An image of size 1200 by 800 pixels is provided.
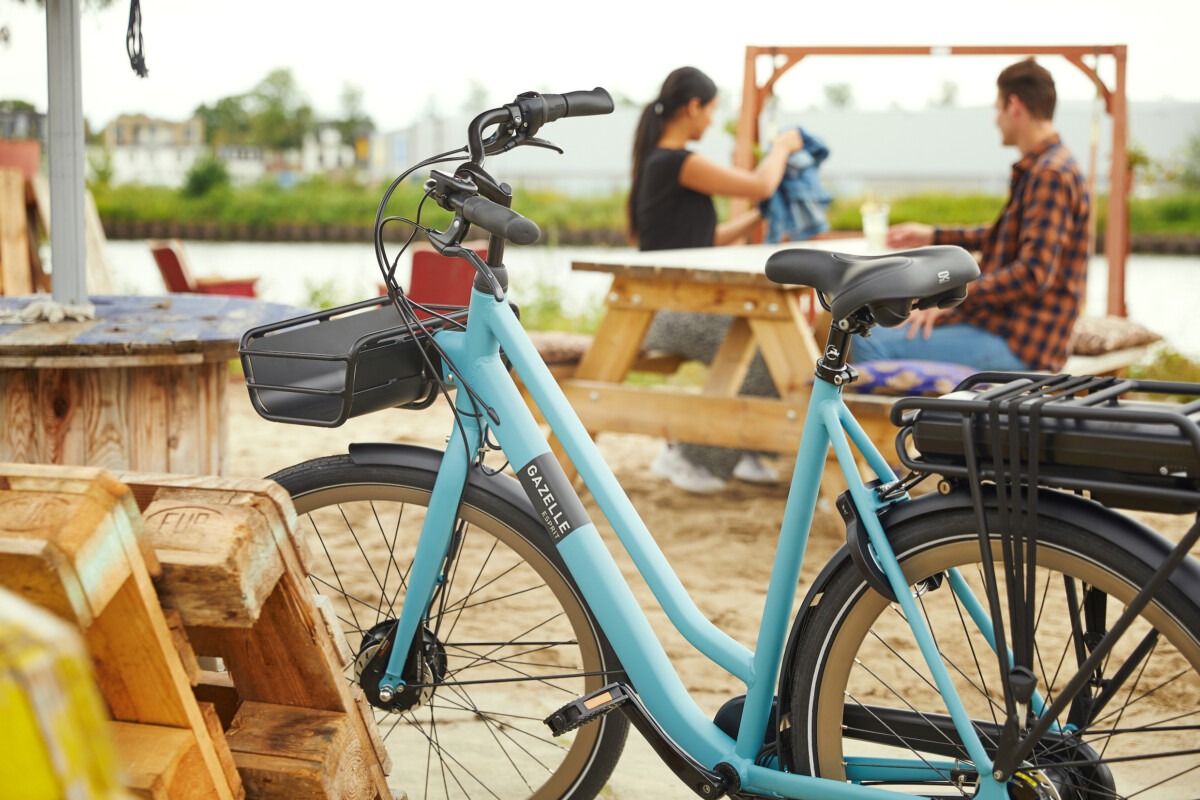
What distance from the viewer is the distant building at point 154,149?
31219 mm

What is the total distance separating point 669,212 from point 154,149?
34.5 m

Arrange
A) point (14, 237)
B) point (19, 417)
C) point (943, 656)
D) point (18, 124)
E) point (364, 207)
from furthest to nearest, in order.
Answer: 1. point (364, 207)
2. point (18, 124)
3. point (14, 237)
4. point (19, 417)
5. point (943, 656)

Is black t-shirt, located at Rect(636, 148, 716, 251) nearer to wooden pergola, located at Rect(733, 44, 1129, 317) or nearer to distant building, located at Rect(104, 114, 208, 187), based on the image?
wooden pergola, located at Rect(733, 44, 1129, 317)

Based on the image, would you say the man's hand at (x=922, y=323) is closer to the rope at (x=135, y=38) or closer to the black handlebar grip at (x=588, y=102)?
the black handlebar grip at (x=588, y=102)

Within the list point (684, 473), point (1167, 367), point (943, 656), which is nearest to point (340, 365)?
point (943, 656)

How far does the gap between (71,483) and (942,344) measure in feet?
11.2

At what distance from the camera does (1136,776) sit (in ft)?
7.63

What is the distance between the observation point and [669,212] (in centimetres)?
486

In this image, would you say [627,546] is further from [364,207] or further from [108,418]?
[364,207]

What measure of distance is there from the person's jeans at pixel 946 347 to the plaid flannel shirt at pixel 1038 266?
4 cm

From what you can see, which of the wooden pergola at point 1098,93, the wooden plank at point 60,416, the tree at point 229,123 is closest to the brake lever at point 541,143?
the wooden plank at point 60,416

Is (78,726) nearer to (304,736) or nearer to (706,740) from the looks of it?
(304,736)

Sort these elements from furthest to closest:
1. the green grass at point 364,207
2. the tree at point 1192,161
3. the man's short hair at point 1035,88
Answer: the green grass at point 364,207 < the tree at point 1192,161 < the man's short hair at point 1035,88

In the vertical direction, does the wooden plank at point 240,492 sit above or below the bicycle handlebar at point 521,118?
below
